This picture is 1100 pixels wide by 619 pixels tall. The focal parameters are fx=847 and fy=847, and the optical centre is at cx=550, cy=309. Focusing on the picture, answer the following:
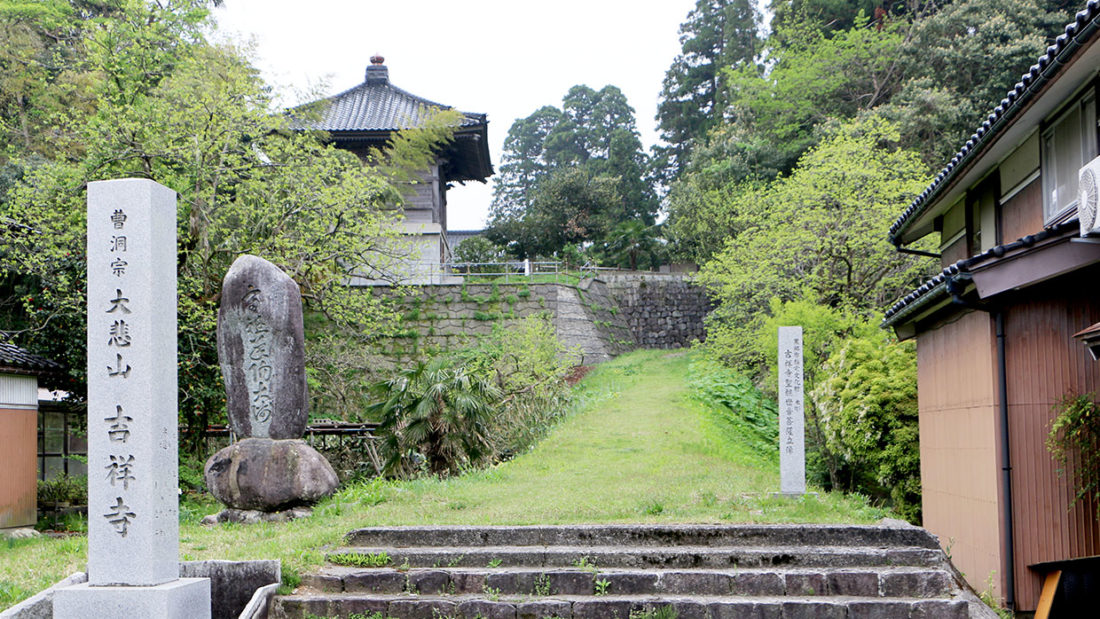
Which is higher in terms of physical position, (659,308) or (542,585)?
(659,308)

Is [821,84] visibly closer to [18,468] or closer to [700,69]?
[700,69]

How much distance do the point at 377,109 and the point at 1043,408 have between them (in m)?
24.8

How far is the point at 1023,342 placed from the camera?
313 inches

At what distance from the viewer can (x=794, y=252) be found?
20719 millimetres

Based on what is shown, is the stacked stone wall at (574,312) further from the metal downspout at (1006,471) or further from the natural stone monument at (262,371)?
the metal downspout at (1006,471)

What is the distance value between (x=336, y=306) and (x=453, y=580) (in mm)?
11354

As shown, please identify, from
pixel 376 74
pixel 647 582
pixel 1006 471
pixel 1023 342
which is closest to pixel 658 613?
pixel 647 582

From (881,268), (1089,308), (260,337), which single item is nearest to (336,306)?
(260,337)

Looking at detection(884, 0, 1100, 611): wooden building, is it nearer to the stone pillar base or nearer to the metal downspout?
the metal downspout

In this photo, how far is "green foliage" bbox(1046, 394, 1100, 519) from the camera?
716 centimetres

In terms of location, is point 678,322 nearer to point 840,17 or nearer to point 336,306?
point 840,17

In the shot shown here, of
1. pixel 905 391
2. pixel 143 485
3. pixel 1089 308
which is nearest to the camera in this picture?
pixel 143 485

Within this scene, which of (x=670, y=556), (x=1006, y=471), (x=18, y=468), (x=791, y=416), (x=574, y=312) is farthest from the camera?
(x=574, y=312)

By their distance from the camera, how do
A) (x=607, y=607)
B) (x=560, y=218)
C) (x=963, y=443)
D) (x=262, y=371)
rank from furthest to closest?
(x=560, y=218), (x=262, y=371), (x=963, y=443), (x=607, y=607)
